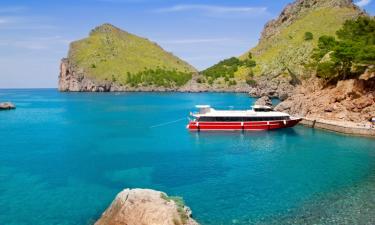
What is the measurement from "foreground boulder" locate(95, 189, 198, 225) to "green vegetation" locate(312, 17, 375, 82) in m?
70.7

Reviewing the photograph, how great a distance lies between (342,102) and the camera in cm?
9312

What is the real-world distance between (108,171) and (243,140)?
33.2 meters

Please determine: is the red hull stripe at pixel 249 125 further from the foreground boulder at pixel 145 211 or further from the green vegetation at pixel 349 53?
the foreground boulder at pixel 145 211

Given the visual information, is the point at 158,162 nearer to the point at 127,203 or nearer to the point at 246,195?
the point at 246,195

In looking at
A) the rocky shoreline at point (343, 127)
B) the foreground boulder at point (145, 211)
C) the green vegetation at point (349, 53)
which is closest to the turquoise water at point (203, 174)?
the rocky shoreline at point (343, 127)

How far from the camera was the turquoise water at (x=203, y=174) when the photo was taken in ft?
128

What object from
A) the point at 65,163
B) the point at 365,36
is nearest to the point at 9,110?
the point at 65,163

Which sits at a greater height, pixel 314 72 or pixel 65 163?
pixel 314 72

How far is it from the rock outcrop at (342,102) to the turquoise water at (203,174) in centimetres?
879

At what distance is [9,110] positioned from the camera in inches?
6575

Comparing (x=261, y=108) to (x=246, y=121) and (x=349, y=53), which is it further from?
(x=349, y=53)

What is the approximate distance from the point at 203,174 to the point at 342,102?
5342 cm

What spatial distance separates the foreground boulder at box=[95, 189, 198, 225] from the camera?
98.6 feet

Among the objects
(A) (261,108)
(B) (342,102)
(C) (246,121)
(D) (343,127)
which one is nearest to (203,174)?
(C) (246,121)
